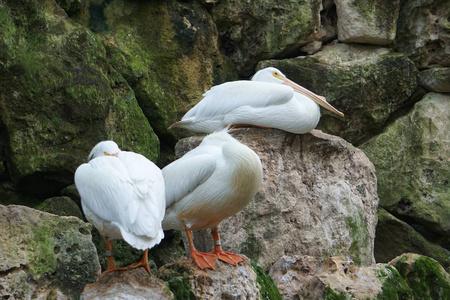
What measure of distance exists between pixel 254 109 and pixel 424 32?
3.02 meters

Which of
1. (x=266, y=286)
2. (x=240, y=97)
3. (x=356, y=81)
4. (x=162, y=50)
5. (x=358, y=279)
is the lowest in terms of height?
(x=356, y=81)

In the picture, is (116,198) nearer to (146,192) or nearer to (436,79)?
(146,192)

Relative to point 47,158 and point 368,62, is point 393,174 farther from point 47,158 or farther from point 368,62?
point 47,158

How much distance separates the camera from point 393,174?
7785 mm

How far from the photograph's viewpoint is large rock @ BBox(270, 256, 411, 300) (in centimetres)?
445

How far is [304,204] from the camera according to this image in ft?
19.6

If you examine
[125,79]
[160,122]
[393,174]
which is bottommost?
[393,174]

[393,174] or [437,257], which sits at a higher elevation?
[393,174]

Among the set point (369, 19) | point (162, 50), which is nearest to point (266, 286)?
point (162, 50)

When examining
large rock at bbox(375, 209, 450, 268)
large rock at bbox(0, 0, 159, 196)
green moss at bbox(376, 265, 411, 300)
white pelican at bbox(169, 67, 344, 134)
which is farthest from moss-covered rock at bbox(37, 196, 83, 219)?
large rock at bbox(375, 209, 450, 268)

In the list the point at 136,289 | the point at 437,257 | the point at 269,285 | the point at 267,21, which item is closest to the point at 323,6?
the point at 267,21

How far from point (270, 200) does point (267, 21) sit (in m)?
2.77

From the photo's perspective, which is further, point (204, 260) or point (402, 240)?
point (402, 240)

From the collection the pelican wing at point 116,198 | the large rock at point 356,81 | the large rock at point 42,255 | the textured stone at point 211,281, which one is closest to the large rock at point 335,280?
the textured stone at point 211,281
